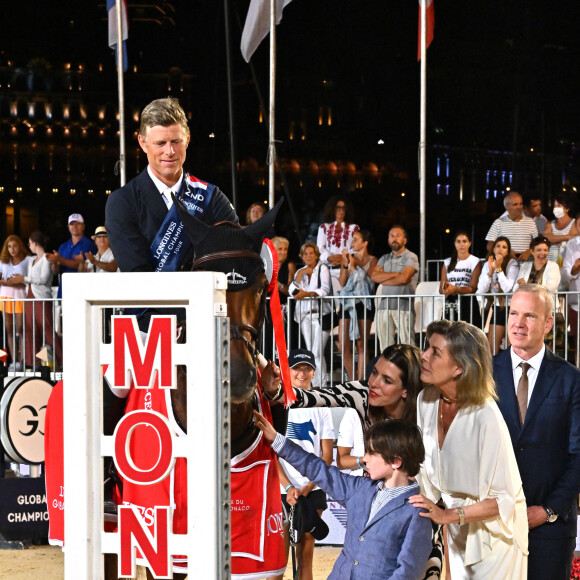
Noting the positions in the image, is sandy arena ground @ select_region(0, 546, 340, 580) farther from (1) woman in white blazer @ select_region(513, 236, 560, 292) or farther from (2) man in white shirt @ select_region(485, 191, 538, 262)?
(2) man in white shirt @ select_region(485, 191, 538, 262)

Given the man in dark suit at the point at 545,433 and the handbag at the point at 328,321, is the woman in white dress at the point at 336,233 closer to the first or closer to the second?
the handbag at the point at 328,321

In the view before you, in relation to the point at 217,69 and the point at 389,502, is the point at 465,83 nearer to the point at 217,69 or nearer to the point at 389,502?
the point at 217,69

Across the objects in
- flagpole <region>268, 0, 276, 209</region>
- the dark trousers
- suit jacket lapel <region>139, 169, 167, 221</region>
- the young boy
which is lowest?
the dark trousers

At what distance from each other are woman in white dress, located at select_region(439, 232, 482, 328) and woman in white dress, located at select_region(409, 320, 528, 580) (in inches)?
150

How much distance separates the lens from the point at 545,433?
12.9 ft

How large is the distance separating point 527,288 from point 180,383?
157 centimetres

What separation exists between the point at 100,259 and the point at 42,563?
→ 12.0 feet

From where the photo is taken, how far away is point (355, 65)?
15.4m

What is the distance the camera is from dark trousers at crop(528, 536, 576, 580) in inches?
153

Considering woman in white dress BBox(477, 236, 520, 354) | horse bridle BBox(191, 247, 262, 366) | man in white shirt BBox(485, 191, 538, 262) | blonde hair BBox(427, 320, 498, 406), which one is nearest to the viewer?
horse bridle BBox(191, 247, 262, 366)

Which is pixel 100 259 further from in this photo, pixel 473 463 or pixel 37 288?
pixel 473 463

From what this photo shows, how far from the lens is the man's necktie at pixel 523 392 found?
13.2 ft

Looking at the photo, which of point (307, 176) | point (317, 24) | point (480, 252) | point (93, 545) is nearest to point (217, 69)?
point (317, 24)

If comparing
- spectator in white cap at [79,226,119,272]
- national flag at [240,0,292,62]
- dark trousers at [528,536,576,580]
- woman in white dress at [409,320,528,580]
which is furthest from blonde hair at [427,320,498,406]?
national flag at [240,0,292,62]
